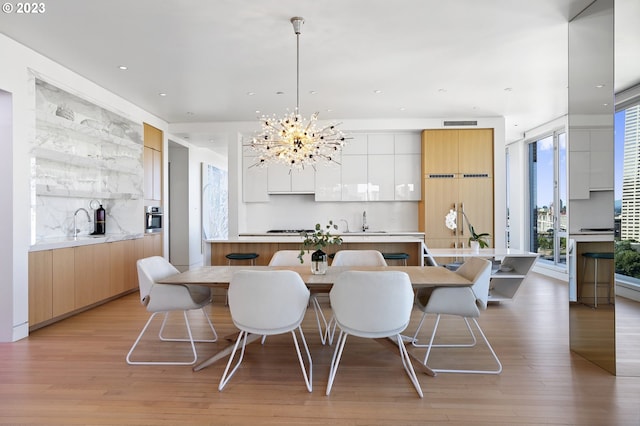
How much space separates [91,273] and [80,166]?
148 centimetres

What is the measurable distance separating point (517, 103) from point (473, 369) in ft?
14.5

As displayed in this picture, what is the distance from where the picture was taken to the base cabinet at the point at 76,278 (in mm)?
3814

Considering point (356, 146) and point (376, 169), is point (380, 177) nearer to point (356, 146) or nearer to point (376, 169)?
point (376, 169)

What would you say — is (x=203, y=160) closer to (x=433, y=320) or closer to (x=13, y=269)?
(x=13, y=269)

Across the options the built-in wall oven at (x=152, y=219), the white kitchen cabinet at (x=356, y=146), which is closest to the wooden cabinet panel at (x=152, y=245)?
the built-in wall oven at (x=152, y=219)

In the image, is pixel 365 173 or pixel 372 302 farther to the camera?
pixel 365 173

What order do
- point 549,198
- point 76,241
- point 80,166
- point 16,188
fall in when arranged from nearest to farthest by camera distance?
point 16,188 → point 76,241 → point 80,166 → point 549,198

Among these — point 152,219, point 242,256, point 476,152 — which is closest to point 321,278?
point 242,256

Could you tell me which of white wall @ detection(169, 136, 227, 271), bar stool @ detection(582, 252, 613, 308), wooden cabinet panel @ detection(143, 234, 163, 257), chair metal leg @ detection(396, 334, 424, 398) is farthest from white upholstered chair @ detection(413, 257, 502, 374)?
white wall @ detection(169, 136, 227, 271)

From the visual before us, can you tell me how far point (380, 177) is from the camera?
23.0ft

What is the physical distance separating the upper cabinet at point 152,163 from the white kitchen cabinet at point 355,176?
3.16 meters

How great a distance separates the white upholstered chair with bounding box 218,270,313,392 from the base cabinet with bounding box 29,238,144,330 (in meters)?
2.48

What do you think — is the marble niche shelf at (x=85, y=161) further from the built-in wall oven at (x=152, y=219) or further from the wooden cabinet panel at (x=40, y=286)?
the wooden cabinet panel at (x=40, y=286)

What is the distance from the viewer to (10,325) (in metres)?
3.51
